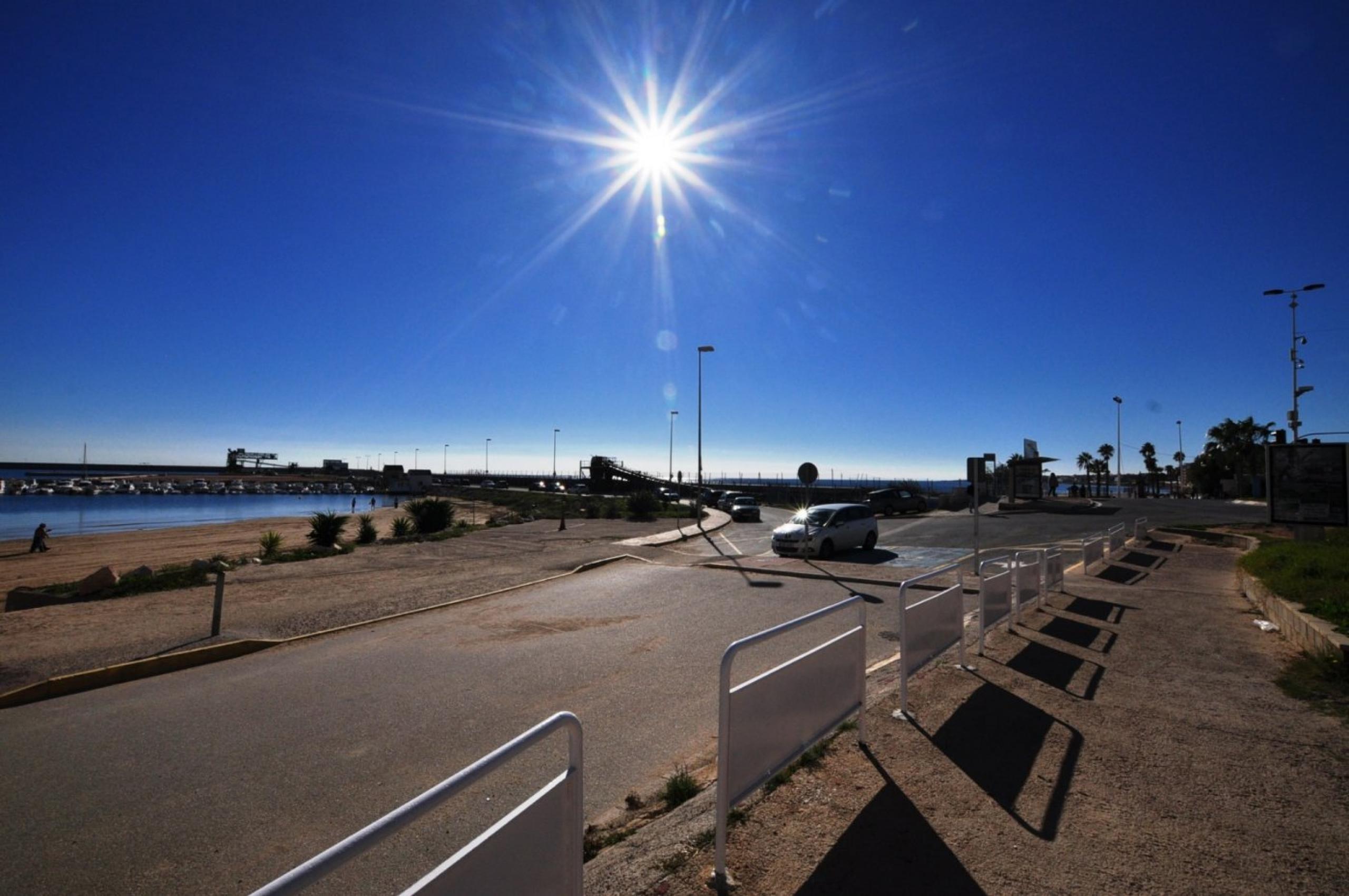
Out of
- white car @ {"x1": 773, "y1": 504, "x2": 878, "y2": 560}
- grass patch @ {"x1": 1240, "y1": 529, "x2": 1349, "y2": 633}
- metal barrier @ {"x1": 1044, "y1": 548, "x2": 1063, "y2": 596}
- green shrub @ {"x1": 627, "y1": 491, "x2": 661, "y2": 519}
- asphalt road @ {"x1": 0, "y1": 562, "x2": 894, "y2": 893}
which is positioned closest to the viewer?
asphalt road @ {"x1": 0, "y1": 562, "x2": 894, "y2": 893}

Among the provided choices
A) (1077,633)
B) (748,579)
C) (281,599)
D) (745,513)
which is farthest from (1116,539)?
(745,513)

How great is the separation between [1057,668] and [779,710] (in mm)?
4680

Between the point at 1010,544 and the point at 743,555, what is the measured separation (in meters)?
10.5

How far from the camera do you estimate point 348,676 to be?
7.71 meters

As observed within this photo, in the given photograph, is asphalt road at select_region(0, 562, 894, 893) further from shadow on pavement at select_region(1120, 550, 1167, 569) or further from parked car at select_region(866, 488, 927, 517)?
parked car at select_region(866, 488, 927, 517)

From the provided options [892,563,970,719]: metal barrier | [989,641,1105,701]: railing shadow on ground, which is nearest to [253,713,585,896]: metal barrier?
[892,563,970,719]: metal barrier

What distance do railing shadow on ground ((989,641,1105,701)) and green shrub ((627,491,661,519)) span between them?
1247 inches

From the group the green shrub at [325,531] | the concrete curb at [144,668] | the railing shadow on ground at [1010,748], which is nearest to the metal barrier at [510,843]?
the railing shadow on ground at [1010,748]

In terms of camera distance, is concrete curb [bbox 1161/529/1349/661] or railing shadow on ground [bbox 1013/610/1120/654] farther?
railing shadow on ground [bbox 1013/610/1120/654]

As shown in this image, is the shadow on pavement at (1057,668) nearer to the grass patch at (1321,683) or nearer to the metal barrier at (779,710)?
the grass patch at (1321,683)

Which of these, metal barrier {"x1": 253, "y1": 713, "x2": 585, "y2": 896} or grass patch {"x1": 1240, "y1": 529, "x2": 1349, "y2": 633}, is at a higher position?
metal barrier {"x1": 253, "y1": 713, "x2": 585, "y2": 896}

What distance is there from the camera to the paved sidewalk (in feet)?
10.5

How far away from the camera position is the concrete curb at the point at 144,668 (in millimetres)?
7379

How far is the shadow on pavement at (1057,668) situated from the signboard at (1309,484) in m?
13.4
